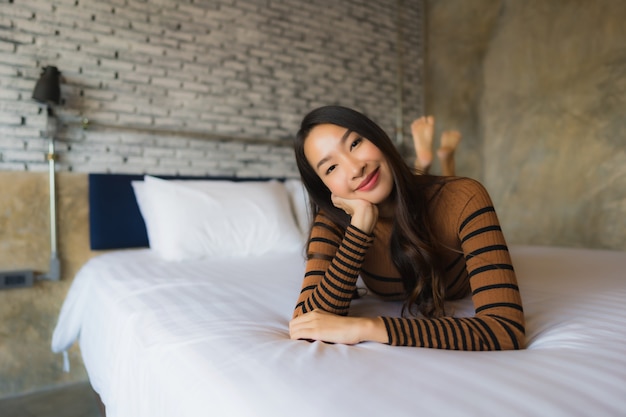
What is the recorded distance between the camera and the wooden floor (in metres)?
2.00

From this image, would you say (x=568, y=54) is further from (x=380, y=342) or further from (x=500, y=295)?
(x=380, y=342)

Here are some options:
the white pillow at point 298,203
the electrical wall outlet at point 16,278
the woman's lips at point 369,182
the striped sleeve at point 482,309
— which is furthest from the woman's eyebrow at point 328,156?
the electrical wall outlet at point 16,278

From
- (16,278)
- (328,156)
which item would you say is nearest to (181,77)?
(16,278)

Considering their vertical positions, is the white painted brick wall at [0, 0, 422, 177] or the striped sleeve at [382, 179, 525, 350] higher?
the white painted brick wall at [0, 0, 422, 177]

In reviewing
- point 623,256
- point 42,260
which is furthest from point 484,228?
point 42,260

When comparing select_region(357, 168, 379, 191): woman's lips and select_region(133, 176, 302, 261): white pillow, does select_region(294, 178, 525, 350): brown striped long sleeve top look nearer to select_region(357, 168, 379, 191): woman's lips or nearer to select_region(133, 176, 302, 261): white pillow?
select_region(357, 168, 379, 191): woman's lips

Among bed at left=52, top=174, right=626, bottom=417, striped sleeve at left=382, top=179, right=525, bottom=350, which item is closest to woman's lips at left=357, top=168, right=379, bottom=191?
striped sleeve at left=382, top=179, right=525, bottom=350

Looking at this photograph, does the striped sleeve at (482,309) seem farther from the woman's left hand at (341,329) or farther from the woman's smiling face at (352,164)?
the woman's smiling face at (352,164)

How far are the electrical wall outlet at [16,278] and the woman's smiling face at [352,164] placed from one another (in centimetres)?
196

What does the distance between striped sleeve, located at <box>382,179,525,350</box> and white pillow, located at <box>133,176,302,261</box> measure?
150cm

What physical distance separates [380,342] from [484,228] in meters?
0.37

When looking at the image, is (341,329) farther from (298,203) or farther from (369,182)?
(298,203)

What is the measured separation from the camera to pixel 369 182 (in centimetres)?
111

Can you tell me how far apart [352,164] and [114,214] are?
188cm
